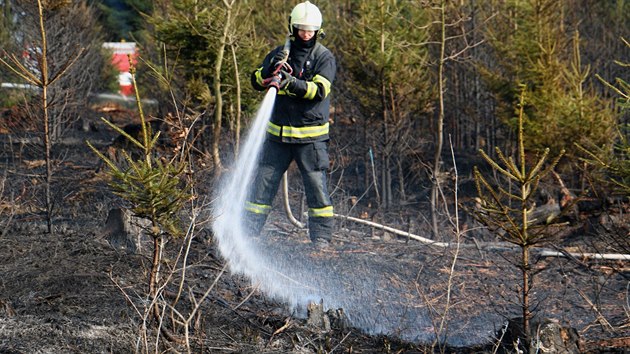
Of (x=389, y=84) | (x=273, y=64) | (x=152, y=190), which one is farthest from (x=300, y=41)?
(x=389, y=84)

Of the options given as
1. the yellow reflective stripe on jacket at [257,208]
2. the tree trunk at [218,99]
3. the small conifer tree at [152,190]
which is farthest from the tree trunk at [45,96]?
the small conifer tree at [152,190]

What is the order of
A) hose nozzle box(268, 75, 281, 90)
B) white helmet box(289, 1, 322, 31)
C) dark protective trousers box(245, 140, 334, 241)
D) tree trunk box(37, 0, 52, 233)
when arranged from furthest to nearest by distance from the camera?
dark protective trousers box(245, 140, 334, 241)
white helmet box(289, 1, 322, 31)
hose nozzle box(268, 75, 281, 90)
tree trunk box(37, 0, 52, 233)

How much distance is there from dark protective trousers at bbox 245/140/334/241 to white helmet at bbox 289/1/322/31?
3.11 feet

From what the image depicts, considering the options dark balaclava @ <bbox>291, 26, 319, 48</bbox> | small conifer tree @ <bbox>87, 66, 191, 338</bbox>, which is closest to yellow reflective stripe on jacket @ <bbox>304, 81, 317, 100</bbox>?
dark balaclava @ <bbox>291, 26, 319, 48</bbox>

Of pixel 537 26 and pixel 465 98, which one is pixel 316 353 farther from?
pixel 465 98

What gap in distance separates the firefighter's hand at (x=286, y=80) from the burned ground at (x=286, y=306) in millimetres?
1270

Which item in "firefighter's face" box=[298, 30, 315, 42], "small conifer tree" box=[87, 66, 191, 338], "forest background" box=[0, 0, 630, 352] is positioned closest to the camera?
"small conifer tree" box=[87, 66, 191, 338]

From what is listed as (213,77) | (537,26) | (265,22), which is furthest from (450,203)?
(213,77)

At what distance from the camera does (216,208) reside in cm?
771

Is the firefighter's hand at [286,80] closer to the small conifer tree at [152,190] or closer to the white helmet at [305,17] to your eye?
the white helmet at [305,17]

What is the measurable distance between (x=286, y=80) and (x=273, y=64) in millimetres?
325

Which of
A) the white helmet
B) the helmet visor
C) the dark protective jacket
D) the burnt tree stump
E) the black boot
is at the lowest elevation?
the black boot

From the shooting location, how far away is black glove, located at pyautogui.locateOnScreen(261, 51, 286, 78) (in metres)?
7.09

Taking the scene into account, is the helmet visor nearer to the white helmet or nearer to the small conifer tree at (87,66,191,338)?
the white helmet
